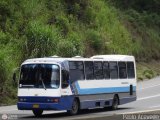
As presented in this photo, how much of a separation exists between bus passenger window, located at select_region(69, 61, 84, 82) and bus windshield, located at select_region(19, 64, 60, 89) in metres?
1.02

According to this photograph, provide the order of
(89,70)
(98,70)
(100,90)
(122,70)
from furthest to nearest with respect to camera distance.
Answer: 1. (122,70)
2. (98,70)
3. (100,90)
4. (89,70)

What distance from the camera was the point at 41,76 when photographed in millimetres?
24500

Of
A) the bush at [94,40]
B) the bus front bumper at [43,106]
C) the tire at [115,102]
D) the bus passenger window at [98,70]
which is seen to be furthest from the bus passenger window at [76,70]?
the bush at [94,40]

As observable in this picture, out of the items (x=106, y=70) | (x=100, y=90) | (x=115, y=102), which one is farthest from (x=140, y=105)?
(x=100, y=90)

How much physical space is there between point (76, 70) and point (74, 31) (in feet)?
84.4

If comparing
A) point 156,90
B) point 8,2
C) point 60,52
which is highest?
point 8,2

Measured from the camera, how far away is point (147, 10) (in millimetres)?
80625

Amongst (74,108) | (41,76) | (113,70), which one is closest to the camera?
(41,76)

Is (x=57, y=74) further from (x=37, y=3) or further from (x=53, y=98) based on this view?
(x=37, y=3)

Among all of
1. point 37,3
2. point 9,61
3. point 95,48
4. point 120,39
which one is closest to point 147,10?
point 120,39

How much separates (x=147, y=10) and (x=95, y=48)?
1093 inches

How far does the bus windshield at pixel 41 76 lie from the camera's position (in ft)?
80.0

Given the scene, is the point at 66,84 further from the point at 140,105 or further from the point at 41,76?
the point at 140,105

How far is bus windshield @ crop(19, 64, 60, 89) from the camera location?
2439cm
